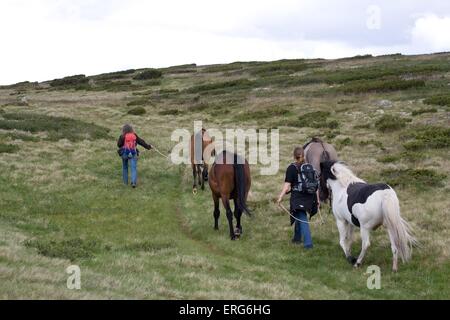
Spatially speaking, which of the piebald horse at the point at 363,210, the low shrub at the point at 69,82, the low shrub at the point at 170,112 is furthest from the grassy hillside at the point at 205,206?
the low shrub at the point at 69,82

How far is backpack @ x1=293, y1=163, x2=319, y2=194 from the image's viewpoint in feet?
40.6

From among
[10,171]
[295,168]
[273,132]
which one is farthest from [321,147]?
[273,132]

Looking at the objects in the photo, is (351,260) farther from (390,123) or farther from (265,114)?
(265,114)

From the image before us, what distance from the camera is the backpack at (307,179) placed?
12375 millimetres

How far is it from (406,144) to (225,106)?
21566mm

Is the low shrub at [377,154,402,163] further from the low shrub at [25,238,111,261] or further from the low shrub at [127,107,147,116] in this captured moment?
the low shrub at [127,107,147,116]

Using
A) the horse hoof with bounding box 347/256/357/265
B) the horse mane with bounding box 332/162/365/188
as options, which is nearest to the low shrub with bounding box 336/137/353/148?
the horse mane with bounding box 332/162/365/188

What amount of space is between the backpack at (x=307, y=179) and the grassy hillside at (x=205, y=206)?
1500 millimetres

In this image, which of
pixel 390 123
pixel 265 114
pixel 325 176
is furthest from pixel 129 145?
pixel 265 114

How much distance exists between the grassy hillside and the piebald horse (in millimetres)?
499

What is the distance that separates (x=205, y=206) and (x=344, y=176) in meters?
6.84

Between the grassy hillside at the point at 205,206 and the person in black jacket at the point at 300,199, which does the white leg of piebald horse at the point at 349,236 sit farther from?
the person in black jacket at the point at 300,199

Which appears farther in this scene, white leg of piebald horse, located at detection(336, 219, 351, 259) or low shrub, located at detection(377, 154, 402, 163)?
low shrub, located at detection(377, 154, 402, 163)
